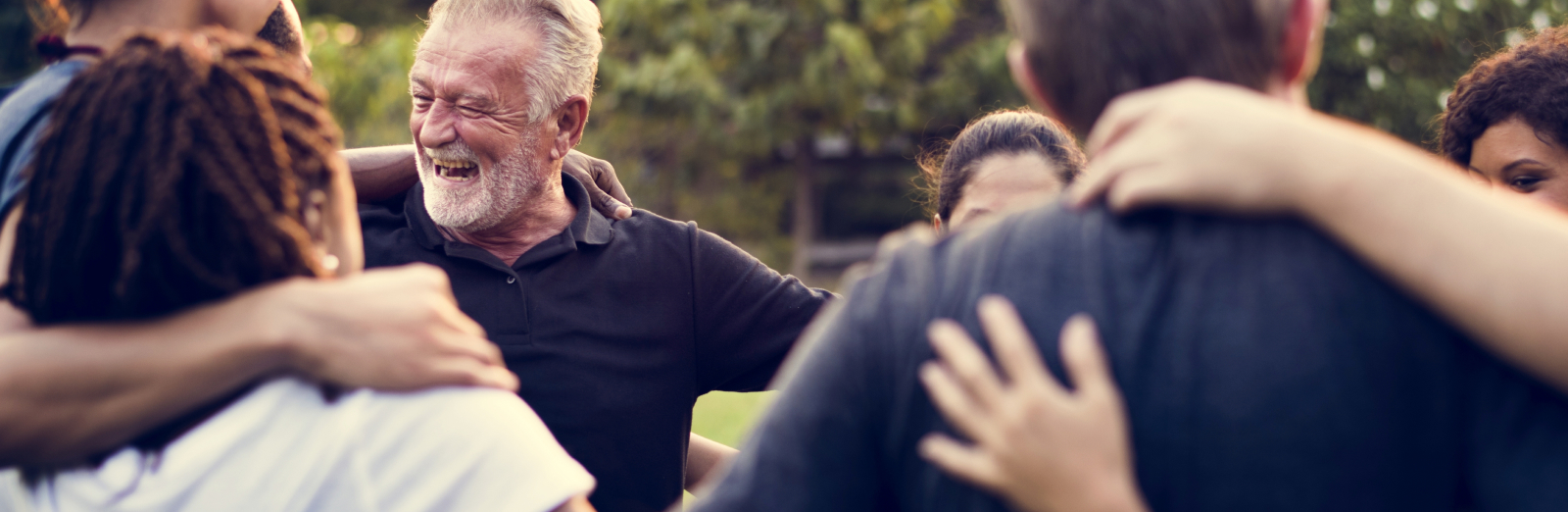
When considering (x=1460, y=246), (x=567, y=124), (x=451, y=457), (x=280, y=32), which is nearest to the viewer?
(x=1460, y=246)

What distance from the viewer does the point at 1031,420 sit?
1101 millimetres

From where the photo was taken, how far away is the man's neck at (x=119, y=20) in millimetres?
1595

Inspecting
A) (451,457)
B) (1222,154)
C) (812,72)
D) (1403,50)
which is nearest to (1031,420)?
(1222,154)

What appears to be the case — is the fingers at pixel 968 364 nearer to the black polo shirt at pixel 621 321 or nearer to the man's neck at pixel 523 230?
the black polo shirt at pixel 621 321

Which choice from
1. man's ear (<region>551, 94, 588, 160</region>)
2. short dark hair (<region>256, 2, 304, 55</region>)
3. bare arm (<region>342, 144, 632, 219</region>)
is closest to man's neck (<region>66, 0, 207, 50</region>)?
short dark hair (<region>256, 2, 304, 55</region>)

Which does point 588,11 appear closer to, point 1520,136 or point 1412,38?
point 1520,136

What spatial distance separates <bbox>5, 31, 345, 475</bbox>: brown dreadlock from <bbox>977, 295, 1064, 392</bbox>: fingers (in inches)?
31.0

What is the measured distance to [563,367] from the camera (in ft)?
8.57

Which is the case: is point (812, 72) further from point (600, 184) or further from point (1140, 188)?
point (1140, 188)

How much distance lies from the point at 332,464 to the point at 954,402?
68 centimetres

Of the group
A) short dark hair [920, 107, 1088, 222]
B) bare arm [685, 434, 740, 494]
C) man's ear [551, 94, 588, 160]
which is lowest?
bare arm [685, 434, 740, 494]

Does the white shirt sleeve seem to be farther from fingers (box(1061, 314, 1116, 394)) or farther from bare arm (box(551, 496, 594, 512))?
fingers (box(1061, 314, 1116, 394))

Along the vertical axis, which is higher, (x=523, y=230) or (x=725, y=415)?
(x=523, y=230)

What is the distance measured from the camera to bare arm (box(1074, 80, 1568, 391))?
1.05 metres
